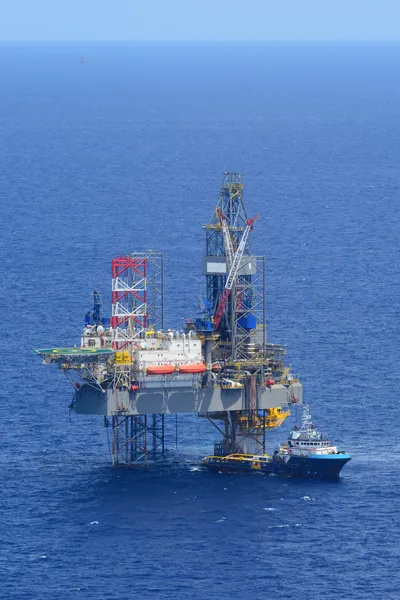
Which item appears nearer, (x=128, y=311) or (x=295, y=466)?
(x=295, y=466)

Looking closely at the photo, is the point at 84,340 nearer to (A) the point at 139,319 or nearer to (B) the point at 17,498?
(A) the point at 139,319

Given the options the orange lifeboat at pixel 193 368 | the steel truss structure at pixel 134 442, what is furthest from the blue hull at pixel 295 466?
the orange lifeboat at pixel 193 368

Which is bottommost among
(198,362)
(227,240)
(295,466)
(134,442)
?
(295,466)

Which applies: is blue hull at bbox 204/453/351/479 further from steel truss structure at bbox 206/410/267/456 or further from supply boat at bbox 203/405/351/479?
steel truss structure at bbox 206/410/267/456

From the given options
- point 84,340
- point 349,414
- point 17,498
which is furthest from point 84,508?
point 349,414

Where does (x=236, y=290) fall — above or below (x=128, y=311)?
above

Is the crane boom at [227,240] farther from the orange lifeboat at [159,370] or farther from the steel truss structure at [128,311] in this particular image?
the orange lifeboat at [159,370]

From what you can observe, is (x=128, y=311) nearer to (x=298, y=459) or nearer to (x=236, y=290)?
(x=236, y=290)

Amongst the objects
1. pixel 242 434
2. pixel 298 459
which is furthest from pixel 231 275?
pixel 298 459

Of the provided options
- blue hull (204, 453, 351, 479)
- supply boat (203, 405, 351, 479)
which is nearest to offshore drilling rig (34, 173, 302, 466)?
supply boat (203, 405, 351, 479)
